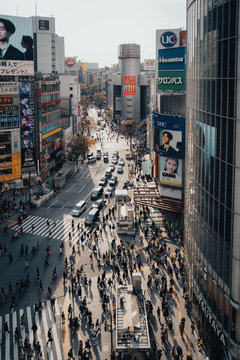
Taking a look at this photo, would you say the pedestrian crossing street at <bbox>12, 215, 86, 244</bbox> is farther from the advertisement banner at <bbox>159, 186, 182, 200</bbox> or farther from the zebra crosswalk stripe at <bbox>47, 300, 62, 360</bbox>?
the zebra crosswalk stripe at <bbox>47, 300, 62, 360</bbox>

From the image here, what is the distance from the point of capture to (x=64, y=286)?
40281mm

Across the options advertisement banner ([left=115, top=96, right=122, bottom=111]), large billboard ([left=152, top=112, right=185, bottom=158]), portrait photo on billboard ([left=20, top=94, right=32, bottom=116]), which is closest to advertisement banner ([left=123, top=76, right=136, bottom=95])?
advertisement banner ([left=115, top=96, right=122, bottom=111])

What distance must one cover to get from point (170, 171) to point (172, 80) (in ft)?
46.0

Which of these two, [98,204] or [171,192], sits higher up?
[171,192]

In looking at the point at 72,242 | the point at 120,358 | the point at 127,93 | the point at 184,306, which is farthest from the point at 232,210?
the point at 127,93

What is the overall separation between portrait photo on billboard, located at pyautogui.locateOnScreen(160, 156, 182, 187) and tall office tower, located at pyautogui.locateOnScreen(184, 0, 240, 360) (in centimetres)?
2552

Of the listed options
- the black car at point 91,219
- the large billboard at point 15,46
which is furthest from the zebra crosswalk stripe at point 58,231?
the large billboard at point 15,46

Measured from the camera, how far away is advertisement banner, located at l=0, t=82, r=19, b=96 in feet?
217

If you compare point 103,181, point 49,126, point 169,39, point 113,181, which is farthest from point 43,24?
point 113,181

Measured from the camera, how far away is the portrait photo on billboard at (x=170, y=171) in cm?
5785

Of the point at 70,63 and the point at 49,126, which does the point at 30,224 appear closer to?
the point at 49,126

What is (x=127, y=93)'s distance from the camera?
153125mm

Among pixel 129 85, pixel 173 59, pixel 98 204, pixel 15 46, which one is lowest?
pixel 98 204

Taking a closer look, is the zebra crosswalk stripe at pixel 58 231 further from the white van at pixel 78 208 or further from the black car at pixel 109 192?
the black car at pixel 109 192
